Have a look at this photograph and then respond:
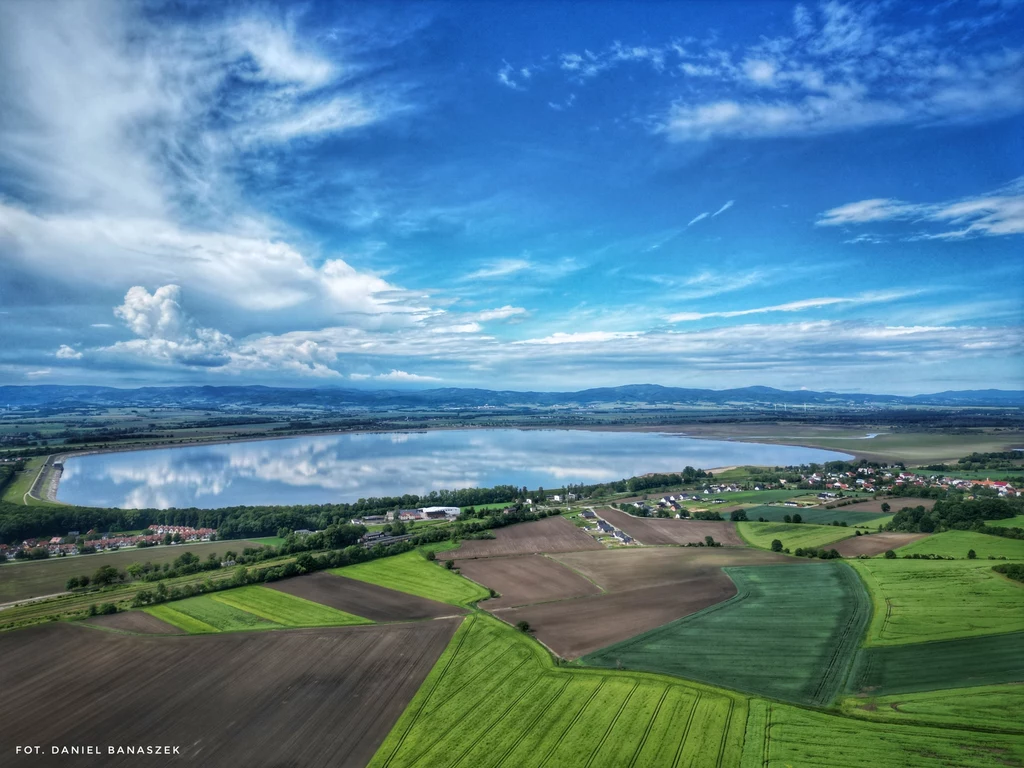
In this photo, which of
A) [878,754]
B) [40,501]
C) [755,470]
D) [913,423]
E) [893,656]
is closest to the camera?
[878,754]

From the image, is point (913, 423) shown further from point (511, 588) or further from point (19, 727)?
point (19, 727)

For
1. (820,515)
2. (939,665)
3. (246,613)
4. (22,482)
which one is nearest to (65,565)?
(246,613)

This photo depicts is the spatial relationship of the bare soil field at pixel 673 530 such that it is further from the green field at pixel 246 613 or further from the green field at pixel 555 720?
the green field at pixel 246 613

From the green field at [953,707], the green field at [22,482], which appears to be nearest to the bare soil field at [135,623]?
the green field at [953,707]

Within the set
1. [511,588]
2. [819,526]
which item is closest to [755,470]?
[819,526]

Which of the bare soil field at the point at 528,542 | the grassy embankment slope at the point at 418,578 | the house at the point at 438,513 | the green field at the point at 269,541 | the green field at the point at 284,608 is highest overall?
the green field at the point at 284,608
